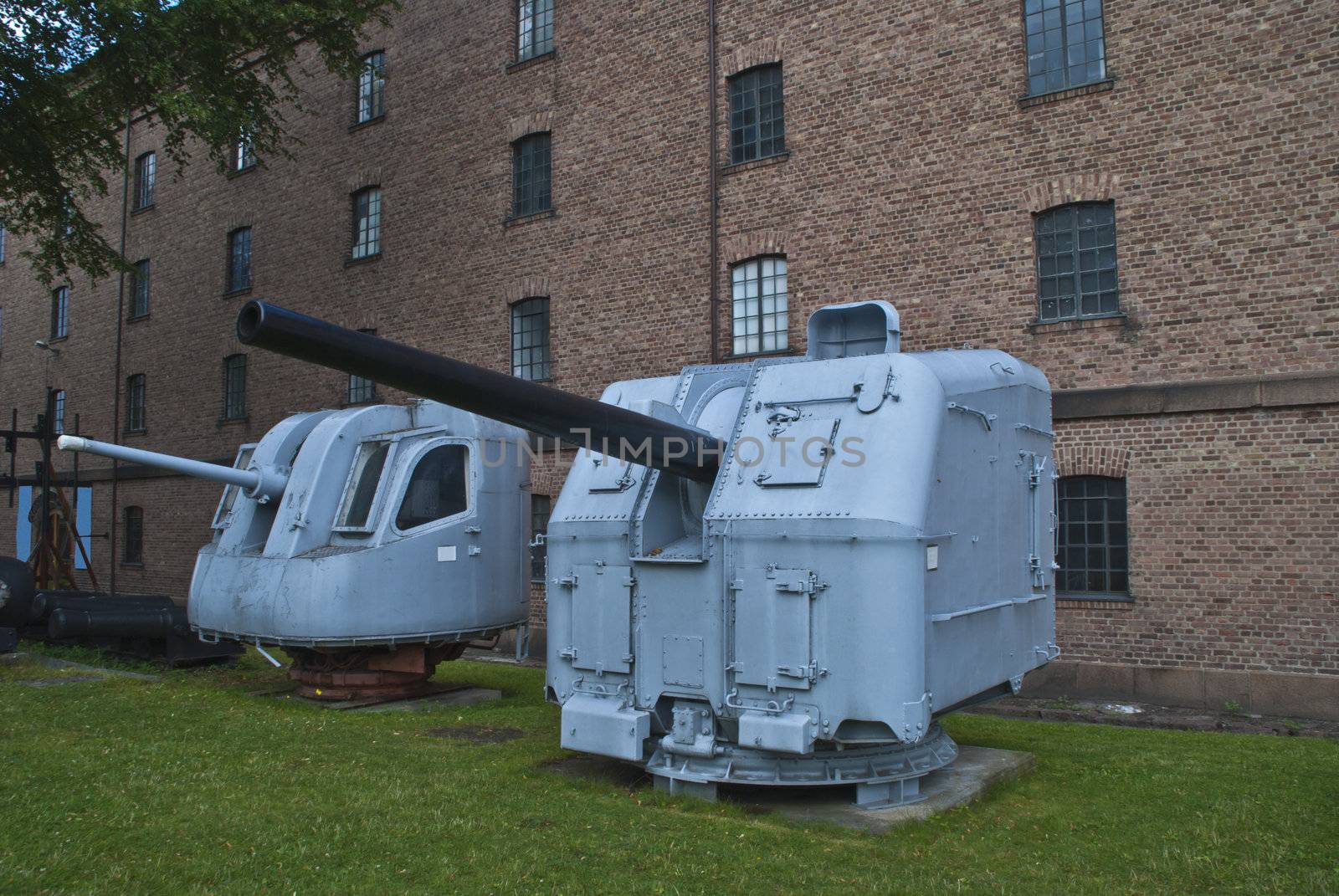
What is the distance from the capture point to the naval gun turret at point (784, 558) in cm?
599

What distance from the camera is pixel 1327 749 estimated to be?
8.66m

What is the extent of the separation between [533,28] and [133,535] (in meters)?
14.9

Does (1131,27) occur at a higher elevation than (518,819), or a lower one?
higher

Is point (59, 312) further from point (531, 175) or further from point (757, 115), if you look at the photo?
point (757, 115)

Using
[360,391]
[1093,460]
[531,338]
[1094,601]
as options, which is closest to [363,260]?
[360,391]

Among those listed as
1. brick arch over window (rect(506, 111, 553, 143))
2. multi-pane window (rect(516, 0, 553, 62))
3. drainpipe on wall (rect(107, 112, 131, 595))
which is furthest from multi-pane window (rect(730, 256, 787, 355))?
drainpipe on wall (rect(107, 112, 131, 595))

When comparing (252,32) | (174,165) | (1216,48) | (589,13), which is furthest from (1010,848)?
(174,165)

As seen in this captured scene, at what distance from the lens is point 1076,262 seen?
12.3m

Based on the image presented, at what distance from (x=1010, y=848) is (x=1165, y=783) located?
81.4 inches

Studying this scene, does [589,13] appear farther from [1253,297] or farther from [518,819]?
[518,819]

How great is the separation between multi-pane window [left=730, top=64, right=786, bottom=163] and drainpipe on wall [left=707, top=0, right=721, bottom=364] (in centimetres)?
27

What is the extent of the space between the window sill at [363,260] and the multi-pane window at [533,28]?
4.26 metres

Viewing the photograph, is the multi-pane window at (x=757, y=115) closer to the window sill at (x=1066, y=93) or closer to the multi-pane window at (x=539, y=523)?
the window sill at (x=1066, y=93)

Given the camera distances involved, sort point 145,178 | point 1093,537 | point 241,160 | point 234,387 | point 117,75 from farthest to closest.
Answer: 1. point 145,178
2. point 241,160
3. point 234,387
4. point 117,75
5. point 1093,537
